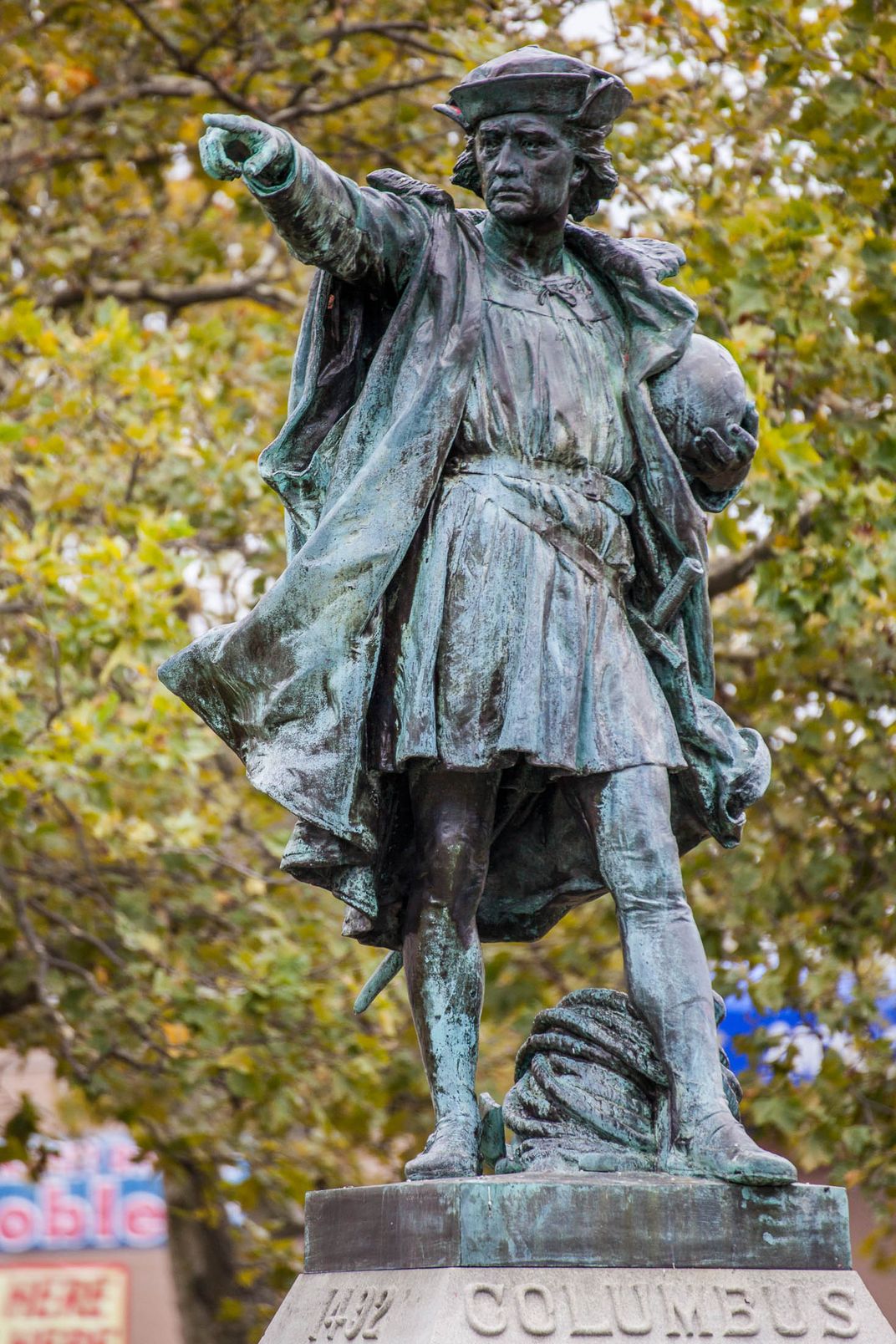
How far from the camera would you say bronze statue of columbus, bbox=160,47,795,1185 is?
15.0 ft

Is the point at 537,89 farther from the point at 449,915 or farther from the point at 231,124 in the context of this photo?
the point at 449,915

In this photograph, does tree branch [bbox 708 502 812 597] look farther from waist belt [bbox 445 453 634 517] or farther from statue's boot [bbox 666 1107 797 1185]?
statue's boot [bbox 666 1107 797 1185]

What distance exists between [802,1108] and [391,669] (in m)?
5.66

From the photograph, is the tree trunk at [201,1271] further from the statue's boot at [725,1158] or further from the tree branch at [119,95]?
the statue's boot at [725,1158]

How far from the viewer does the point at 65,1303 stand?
21719mm

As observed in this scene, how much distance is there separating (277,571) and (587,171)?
19.9ft

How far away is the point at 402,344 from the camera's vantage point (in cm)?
479

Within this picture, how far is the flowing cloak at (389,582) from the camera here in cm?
460

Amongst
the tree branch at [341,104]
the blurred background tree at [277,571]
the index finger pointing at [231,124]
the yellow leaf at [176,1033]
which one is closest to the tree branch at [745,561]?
the blurred background tree at [277,571]

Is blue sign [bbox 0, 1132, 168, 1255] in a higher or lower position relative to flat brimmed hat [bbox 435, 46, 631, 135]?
lower

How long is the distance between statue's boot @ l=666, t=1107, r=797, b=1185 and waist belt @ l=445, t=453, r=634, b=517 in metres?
1.34

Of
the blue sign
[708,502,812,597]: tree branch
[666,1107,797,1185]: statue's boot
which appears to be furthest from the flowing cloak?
the blue sign

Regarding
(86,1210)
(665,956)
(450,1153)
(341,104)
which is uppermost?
(341,104)

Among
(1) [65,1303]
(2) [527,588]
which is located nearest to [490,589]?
(2) [527,588]
